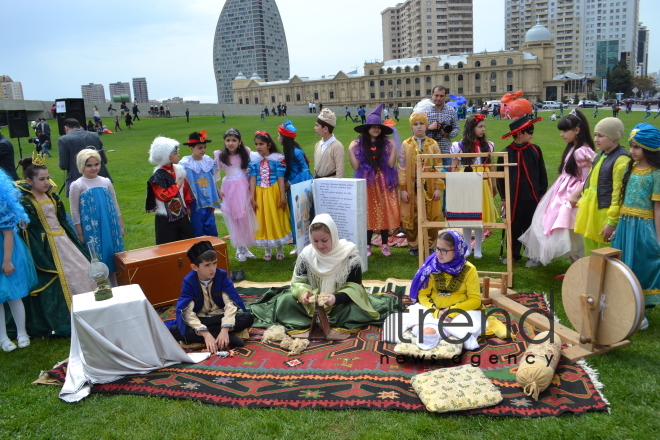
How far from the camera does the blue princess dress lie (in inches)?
212

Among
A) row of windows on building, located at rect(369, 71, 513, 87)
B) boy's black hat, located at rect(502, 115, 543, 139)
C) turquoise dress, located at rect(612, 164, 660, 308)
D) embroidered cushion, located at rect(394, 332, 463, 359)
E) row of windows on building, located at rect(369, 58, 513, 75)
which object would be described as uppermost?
row of windows on building, located at rect(369, 58, 513, 75)

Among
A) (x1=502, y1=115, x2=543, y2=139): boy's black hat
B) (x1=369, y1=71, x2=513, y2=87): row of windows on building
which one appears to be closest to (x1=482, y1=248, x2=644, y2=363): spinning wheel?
(x1=502, y1=115, x2=543, y2=139): boy's black hat

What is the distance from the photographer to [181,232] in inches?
255

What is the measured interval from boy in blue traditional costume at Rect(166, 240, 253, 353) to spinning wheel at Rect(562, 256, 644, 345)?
3.01 m

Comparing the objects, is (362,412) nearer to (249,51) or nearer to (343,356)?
(343,356)

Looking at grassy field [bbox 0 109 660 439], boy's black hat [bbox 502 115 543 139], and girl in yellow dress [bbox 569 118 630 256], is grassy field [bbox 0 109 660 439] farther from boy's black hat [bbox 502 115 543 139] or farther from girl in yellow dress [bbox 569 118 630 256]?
boy's black hat [bbox 502 115 543 139]

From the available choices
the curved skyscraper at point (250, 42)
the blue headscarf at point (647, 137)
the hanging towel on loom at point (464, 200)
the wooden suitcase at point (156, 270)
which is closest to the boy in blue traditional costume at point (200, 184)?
the wooden suitcase at point (156, 270)

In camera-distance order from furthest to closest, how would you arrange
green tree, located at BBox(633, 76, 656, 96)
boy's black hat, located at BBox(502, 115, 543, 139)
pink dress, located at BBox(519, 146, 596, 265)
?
green tree, located at BBox(633, 76, 656, 96) → boy's black hat, located at BBox(502, 115, 543, 139) → pink dress, located at BBox(519, 146, 596, 265)

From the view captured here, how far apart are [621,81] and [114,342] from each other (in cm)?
10437

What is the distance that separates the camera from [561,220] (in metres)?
5.63

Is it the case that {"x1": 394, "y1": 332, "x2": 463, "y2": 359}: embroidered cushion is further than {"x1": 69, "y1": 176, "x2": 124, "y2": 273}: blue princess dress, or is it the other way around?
{"x1": 69, "y1": 176, "x2": 124, "y2": 273}: blue princess dress

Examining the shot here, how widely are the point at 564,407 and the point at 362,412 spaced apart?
1396mm

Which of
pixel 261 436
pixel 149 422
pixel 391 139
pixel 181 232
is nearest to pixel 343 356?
pixel 261 436

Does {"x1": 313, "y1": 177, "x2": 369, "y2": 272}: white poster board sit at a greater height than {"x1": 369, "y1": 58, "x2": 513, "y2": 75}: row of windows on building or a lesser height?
lesser
